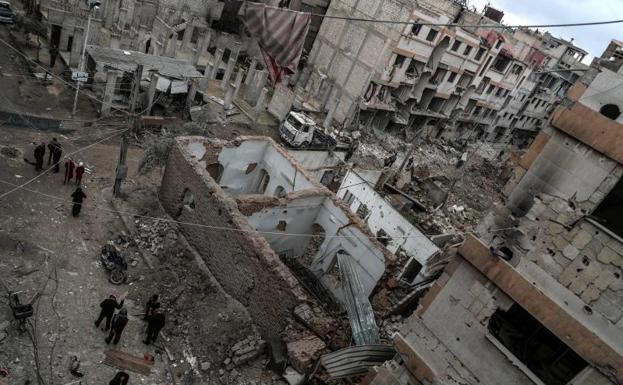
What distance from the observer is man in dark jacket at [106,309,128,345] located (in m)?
10.6

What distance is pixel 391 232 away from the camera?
2095cm

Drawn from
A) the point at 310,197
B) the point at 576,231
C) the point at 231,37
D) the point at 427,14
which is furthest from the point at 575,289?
the point at 231,37

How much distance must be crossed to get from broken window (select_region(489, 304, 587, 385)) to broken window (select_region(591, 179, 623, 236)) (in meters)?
1.95

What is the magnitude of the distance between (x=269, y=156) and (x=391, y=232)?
7229 millimetres

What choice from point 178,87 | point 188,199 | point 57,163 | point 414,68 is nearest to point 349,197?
point 188,199

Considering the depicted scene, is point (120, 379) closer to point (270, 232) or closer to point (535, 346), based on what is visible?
point (270, 232)

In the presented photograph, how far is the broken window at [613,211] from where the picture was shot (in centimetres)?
591

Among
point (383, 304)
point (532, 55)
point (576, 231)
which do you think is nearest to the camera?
point (576, 231)

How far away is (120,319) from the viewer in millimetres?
10602

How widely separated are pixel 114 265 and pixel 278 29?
945 cm

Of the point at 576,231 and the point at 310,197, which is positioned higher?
the point at 576,231

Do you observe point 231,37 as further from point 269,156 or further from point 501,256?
point 501,256

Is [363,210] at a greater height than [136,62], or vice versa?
[136,62]

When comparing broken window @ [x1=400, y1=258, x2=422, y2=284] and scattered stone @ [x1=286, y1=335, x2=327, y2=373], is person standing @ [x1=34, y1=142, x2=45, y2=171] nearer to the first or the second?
scattered stone @ [x1=286, y1=335, x2=327, y2=373]
